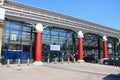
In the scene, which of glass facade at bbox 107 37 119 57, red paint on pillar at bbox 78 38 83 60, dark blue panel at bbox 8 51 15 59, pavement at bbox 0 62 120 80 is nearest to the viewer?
pavement at bbox 0 62 120 80

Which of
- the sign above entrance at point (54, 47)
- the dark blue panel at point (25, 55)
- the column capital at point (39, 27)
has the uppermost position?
the column capital at point (39, 27)

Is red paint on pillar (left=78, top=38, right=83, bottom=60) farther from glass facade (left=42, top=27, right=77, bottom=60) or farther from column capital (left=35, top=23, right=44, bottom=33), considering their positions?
column capital (left=35, top=23, right=44, bottom=33)

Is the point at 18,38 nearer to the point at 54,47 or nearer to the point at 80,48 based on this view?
the point at 54,47

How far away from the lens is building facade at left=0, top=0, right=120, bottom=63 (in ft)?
82.4

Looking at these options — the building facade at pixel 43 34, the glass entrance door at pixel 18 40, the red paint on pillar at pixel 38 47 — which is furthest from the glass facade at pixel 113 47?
the glass entrance door at pixel 18 40

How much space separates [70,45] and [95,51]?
29.7ft

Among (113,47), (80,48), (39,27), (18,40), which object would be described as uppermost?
(39,27)

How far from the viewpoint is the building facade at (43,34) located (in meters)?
25.1

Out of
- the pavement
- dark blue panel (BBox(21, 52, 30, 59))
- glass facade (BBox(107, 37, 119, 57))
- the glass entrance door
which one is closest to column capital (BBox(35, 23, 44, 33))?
the glass entrance door

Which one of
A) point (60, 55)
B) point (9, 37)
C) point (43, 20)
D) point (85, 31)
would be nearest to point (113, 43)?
point (85, 31)

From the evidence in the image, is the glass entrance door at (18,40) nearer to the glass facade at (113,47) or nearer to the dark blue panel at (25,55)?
the dark blue panel at (25,55)

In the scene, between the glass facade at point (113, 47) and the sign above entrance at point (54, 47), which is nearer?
the sign above entrance at point (54, 47)

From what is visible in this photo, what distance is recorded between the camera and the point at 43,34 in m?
29.3

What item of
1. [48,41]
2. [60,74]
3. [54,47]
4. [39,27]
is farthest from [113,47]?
[60,74]
